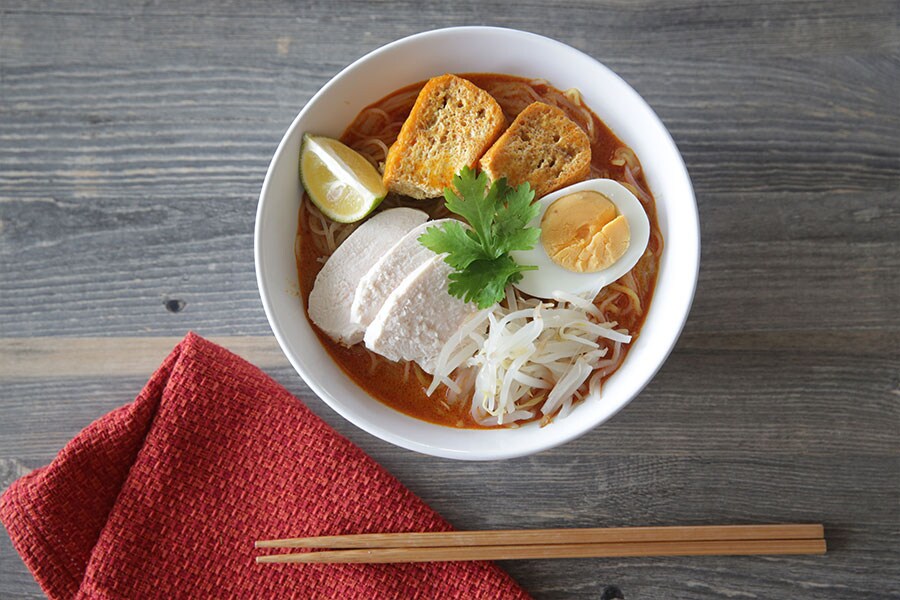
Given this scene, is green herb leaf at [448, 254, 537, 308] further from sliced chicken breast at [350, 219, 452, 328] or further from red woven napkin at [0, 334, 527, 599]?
red woven napkin at [0, 334, 527, 599]

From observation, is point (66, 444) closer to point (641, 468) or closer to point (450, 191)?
point (450, 191)

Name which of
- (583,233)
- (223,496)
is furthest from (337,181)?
(223,496)

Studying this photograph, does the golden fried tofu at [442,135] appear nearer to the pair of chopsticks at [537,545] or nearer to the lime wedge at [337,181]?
the lime wedge at [337,181]

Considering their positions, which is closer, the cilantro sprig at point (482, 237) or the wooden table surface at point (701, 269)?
the cilantro sprig at point (482, 237)

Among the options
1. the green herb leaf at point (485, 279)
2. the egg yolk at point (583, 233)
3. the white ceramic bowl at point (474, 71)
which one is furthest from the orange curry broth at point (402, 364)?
the green herb leaf at point (485, 279)

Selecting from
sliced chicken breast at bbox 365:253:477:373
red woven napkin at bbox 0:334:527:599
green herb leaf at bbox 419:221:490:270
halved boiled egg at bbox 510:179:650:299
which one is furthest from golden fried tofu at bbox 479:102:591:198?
red woven napkin at bbox 0:334:527:599

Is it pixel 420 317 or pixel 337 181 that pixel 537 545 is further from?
pixel 337 181
